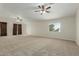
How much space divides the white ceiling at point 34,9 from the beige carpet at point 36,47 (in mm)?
473

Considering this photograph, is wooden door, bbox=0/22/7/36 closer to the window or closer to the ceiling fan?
the ceiling fan

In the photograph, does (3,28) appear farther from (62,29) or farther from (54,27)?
(62,29)

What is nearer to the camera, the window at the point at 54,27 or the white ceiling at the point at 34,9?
the white ceiling at the point at 34,9

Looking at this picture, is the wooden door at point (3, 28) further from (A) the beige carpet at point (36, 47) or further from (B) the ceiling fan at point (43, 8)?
(B) the ceiling fan at point (43, 8)

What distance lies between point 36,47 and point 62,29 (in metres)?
0.63

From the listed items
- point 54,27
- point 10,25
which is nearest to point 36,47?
point 54,27

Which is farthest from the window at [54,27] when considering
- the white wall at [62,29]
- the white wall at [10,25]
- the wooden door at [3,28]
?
the wooden door at [3,28]

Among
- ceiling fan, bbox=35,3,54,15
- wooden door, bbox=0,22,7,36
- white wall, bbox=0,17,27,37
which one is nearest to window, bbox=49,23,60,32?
ceiling fan, bbox=35,3,54,15

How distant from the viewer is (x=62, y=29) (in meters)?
2.21

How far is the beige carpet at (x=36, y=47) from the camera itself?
6.80 feet

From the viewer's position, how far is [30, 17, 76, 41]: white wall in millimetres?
2141

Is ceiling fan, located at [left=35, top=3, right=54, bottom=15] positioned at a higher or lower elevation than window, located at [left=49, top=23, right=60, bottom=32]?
higher

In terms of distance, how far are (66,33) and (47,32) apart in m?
0.39

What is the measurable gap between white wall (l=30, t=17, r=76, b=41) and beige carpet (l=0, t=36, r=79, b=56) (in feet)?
0.33
